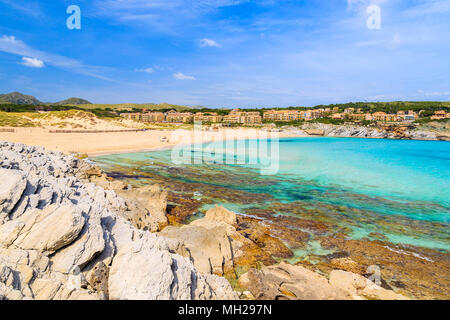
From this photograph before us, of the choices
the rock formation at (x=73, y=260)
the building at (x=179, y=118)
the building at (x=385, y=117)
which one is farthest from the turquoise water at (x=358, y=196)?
the building at (x=385, y=117)

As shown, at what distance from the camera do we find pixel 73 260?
12.9 ft

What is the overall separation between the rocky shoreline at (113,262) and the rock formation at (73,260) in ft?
0.04

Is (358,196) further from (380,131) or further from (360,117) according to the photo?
(360,117)

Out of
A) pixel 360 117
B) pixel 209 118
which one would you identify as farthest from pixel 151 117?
pixel 360 117

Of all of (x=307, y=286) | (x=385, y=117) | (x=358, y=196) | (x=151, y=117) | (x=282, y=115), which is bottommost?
(x=358, y=196)

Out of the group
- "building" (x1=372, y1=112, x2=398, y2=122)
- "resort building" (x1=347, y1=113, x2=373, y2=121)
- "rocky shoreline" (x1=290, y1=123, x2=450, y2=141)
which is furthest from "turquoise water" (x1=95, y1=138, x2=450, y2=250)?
"resort building" (x1=347, y1=113, x2=373, y2=121)

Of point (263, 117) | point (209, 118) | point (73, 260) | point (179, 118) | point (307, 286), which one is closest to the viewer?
point (73, 260)

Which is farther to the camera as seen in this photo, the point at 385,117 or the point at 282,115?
→ the point at 282,115

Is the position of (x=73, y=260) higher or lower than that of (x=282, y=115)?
lower

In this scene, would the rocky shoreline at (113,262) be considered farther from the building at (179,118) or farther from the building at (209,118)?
the building at (179,118)

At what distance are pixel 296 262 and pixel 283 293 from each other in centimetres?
184

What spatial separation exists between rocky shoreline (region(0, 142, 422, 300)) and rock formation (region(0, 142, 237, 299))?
13 millimetres

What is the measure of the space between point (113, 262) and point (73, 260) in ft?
1.99
